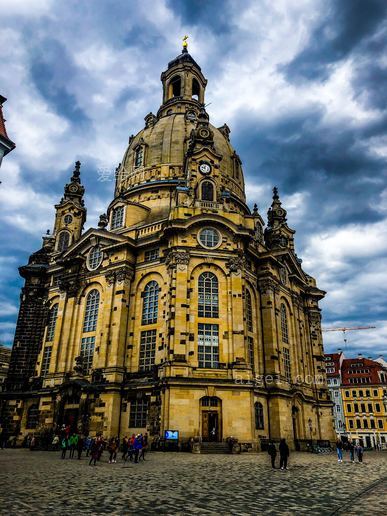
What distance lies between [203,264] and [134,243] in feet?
28.7

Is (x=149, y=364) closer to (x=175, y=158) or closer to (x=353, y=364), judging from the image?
(x=175, y=158)

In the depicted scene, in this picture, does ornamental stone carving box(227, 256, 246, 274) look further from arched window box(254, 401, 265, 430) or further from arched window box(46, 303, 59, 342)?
A: arched window box(46, 303, 59, 342)

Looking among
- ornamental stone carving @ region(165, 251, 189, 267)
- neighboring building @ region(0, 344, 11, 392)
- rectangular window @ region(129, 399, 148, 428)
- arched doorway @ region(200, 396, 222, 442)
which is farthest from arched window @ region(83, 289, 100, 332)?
neighboring building @ region(0, 344, 11, 392)

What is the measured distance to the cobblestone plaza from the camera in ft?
38.0

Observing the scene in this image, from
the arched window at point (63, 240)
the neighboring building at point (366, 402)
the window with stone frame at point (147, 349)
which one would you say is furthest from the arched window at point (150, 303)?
the neighboring building at point (366, 402)

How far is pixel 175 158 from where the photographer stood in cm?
5541

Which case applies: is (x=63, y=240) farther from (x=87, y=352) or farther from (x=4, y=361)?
(x=4, y=361)

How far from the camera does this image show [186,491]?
47.6 feet

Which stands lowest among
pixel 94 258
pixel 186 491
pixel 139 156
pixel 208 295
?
pixel 186 491

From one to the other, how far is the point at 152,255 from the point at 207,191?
9157 mm

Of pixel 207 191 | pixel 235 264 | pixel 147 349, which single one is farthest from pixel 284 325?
pixel 207 191

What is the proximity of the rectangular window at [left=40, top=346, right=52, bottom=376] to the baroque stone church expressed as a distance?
0.17m

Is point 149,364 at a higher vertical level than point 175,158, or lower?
lower

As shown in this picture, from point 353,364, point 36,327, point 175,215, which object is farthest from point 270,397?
point 353,364
